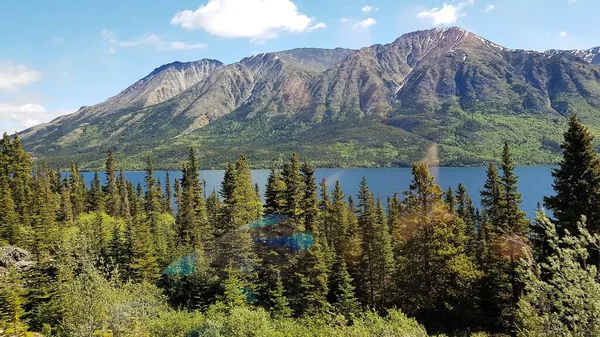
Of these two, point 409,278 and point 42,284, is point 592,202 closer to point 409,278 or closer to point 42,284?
point 409,278

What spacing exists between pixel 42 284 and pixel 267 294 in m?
26.5

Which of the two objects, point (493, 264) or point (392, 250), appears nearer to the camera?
point (493, 264)

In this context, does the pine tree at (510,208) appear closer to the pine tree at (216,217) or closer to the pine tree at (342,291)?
the pine tree at (342,291)

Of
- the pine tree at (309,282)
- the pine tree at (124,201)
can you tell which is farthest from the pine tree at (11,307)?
the pine tree at (124,201)

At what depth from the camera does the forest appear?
31.0m

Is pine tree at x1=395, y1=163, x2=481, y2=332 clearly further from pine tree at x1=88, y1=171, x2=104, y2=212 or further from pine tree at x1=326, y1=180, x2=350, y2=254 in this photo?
pine tree at x1=88, y1=171, x2=104, y2=212

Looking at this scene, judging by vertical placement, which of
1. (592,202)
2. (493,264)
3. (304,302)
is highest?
(592,202)

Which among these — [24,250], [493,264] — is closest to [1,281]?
[24,250]

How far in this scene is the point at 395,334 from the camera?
20312 millimetres

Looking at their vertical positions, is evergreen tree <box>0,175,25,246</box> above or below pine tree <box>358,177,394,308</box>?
above

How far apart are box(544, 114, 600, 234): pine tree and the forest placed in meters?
0.10

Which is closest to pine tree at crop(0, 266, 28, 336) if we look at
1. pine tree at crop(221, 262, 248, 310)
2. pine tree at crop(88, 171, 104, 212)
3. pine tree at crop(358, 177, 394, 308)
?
pine tree at crop(221, 262, 248, 310)

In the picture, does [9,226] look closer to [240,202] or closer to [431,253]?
[240,202]

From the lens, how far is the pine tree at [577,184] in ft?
102
